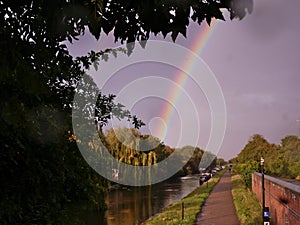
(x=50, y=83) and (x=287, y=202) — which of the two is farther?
(x=287, y=202)

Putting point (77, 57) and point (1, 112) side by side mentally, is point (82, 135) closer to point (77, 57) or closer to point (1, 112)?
point (77, 57)

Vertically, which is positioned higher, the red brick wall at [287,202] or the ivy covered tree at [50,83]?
the ivy covered tree at [50,83]

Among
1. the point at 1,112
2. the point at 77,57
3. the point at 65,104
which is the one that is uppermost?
the point at 77,57

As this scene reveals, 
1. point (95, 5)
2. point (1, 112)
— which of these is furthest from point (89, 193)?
point (95, 5)

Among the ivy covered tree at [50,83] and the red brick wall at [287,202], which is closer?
the ivy covered tree at [50,83]

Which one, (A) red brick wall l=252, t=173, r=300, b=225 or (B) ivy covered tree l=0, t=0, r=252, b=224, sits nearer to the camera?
(B) ivy covered tree l=0, t=0, r=252, b=224

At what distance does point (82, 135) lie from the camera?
173 inches

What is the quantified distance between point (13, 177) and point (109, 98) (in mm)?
1870

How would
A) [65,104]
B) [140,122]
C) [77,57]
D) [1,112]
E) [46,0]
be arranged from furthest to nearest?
[140,122] < [77,57] < [65,104] < [1,112] < [46,0]

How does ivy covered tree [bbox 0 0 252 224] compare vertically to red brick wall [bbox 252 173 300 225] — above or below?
above

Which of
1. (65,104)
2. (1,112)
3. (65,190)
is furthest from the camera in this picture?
(65,104)

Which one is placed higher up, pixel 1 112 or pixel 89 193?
pixel 1 112

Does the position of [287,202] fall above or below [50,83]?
below

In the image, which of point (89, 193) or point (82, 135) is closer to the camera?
point (89, 193)
